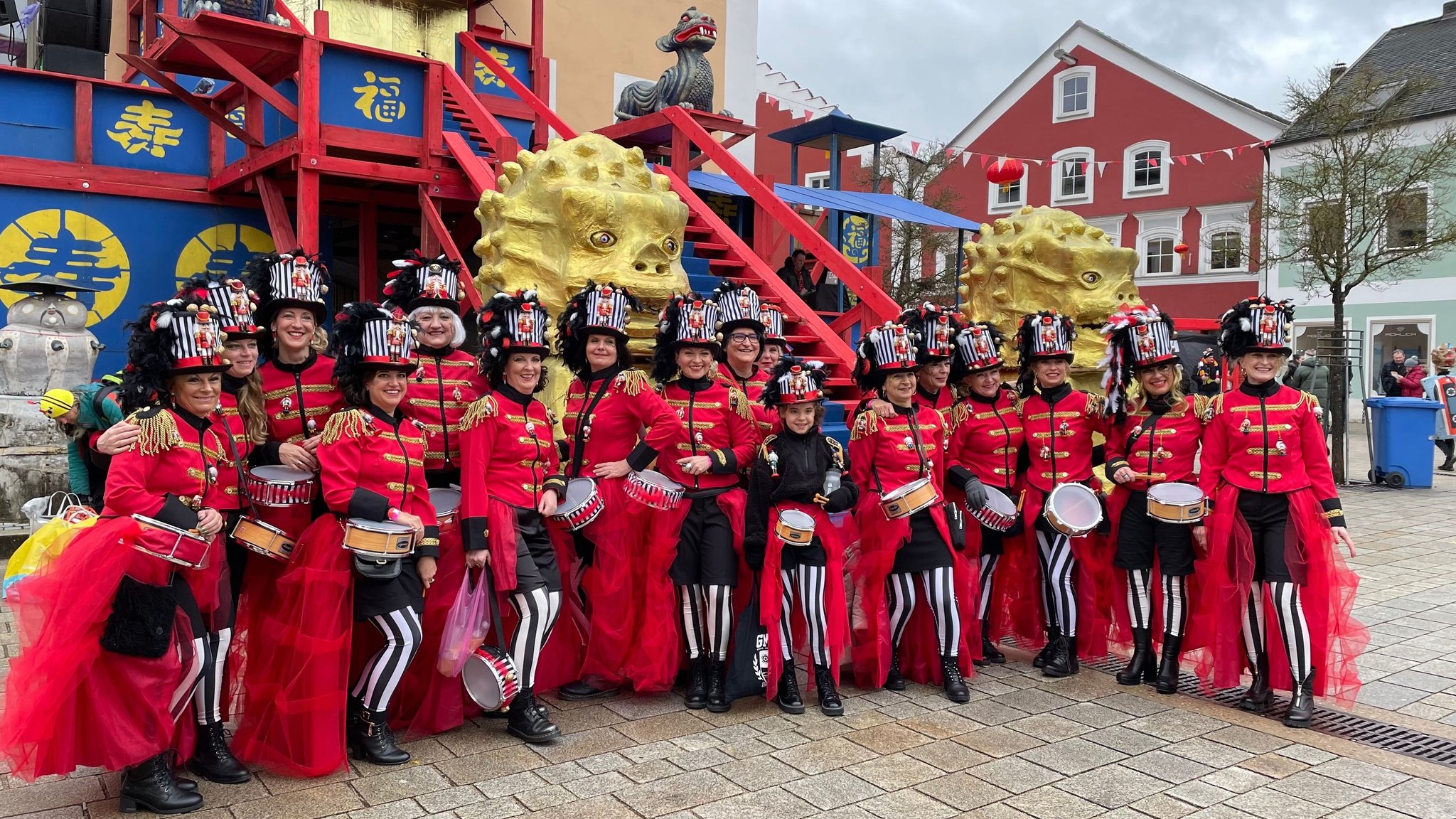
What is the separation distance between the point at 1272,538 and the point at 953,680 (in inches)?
65.2

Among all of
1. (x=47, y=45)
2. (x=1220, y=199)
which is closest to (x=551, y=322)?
(x=47, y=45)

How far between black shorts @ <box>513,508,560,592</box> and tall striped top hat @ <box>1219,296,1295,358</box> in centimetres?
343

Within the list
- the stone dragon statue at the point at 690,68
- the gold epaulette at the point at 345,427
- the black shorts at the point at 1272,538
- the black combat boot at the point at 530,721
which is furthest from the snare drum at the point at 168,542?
the stone dragon statue at the point at 690,68

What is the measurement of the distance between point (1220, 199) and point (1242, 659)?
25008 mm

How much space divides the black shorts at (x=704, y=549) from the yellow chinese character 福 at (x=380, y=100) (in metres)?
5.70

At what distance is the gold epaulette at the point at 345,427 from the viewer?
14.5 feet

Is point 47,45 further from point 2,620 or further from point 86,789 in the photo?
point 86,789

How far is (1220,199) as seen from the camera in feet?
90.4

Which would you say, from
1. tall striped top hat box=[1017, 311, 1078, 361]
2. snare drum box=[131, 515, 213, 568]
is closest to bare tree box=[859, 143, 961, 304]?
tall striped top hat box=[1017, 311, 1078, 361]

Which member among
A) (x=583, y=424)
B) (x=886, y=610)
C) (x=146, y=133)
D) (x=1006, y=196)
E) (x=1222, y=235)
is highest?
(x=1006, y=196)

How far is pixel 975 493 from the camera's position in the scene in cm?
569

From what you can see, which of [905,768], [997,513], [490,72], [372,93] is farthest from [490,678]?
[490,72]

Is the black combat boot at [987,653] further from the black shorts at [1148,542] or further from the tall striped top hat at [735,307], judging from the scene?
the tall striped top hat at [735,307]

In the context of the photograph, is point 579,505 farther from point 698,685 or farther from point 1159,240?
point 1159,240
